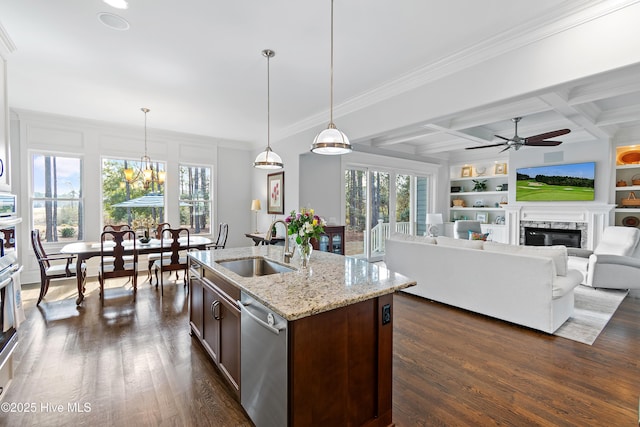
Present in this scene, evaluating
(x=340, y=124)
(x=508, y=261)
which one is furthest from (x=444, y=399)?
(x=340, y=124)

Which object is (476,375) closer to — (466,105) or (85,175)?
(466,105)

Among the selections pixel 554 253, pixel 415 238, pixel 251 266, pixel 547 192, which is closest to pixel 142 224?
pixel 251 266

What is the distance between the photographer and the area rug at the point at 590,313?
3084 millimetres

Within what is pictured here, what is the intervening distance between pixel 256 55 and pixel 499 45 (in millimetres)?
2228

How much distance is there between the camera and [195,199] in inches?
255

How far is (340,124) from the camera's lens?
14.9ft

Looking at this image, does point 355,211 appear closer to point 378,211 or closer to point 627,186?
point 378,211

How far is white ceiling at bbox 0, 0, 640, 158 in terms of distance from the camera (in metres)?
2.31

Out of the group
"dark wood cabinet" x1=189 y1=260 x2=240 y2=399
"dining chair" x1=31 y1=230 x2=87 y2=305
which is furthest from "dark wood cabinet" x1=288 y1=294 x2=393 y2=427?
"dining chair" x1=31 y1=230 x2=87 y2=305

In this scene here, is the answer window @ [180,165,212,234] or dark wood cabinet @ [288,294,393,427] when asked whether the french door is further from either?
dark wood cabinet @ [288,294,393,427]

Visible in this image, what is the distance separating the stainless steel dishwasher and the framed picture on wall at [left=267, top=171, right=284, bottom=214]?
4176mm

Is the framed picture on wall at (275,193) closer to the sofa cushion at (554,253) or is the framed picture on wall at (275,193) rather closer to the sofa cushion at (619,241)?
the sofa cushion at (554,253)

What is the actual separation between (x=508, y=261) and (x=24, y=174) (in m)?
7.04

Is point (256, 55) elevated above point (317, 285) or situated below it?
above
